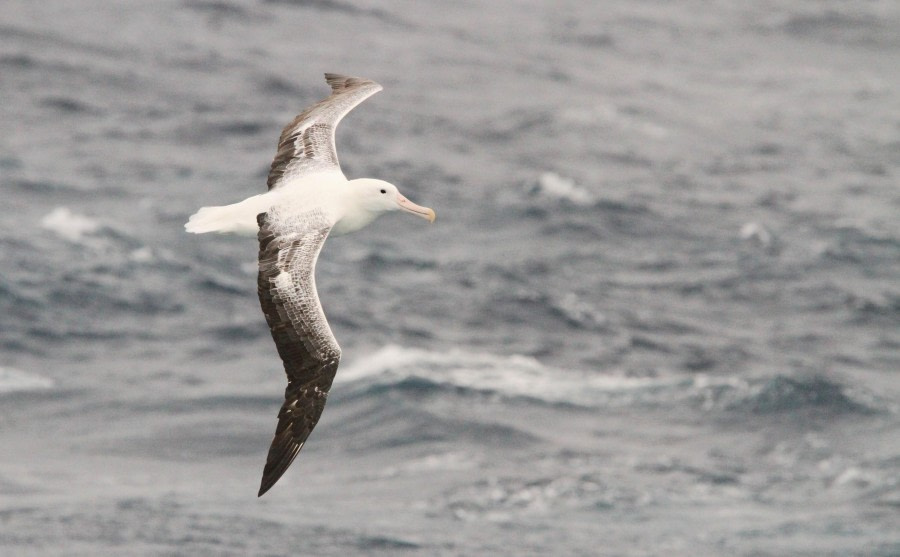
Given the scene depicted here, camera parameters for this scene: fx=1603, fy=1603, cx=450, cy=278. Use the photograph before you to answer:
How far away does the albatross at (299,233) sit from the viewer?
1798cm

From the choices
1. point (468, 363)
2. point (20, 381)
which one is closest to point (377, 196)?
point (468, 363)

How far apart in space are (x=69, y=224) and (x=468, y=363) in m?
13.5

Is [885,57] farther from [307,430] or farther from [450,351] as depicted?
[307,430]

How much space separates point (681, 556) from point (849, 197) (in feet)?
52.4

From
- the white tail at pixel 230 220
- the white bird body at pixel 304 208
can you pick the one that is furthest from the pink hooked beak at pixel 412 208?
the white tail at pixel 230 220

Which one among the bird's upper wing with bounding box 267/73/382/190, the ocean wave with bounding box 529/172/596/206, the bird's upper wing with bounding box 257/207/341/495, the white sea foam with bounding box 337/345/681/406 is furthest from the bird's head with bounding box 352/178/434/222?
the ocean wave with bounding box 529/172/596/206

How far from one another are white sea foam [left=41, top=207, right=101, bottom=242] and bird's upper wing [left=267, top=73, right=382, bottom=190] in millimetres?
29848

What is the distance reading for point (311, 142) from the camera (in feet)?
69.8

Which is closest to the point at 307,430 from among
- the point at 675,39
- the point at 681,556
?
the point at 681,556

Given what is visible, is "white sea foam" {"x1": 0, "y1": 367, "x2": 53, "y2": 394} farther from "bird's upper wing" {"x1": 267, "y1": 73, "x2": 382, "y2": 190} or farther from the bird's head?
the bird's head

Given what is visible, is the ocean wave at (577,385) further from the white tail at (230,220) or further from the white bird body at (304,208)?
the white tail at (230,220)

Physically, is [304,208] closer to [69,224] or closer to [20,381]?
[20,381]

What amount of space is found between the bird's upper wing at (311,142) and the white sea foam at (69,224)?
1175 inches

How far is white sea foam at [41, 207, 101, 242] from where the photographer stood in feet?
166
